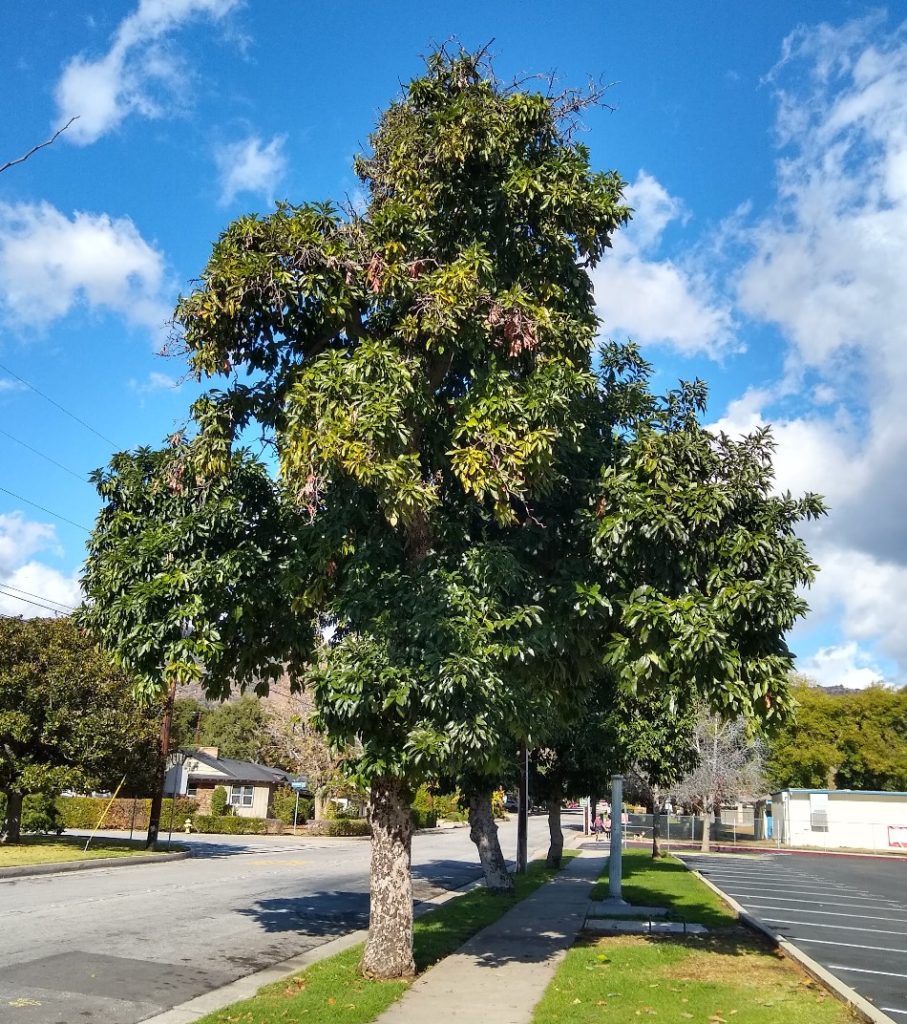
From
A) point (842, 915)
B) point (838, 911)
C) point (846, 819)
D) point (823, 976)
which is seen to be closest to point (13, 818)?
point (838, 911)

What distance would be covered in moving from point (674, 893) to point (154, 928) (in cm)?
1261

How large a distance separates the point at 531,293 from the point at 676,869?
24942mm

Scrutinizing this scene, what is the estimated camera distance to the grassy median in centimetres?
880

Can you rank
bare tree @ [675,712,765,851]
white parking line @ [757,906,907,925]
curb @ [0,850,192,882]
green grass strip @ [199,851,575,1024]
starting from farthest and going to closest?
bare tree @ [675,712,765,851], curb @ [0,850,192,882], white parking line @ [757,906,907,925], green grass strip @ [199,851,575,1024]

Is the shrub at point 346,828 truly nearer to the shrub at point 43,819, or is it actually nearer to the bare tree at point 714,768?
the bare tree at point 714,768

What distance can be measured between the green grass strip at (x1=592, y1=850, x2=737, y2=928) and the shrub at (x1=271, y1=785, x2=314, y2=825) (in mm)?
29547

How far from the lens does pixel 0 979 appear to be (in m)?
9.44

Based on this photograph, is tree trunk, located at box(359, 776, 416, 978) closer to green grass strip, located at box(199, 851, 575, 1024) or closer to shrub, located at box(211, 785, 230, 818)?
green grass strip, located at box(199, 851, 575, 1024)

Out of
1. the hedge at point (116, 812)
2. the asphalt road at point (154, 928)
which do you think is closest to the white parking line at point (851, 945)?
the asphalt road at point (154, 928)

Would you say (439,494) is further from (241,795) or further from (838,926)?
(241,795)

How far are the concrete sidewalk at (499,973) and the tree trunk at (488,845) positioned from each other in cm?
159

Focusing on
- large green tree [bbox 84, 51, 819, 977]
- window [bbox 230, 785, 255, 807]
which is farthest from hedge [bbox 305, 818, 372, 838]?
large green tree [bbox 84, 51, 819, 977]

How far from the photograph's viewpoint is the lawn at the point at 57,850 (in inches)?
931

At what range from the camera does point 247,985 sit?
1023 centimetres
